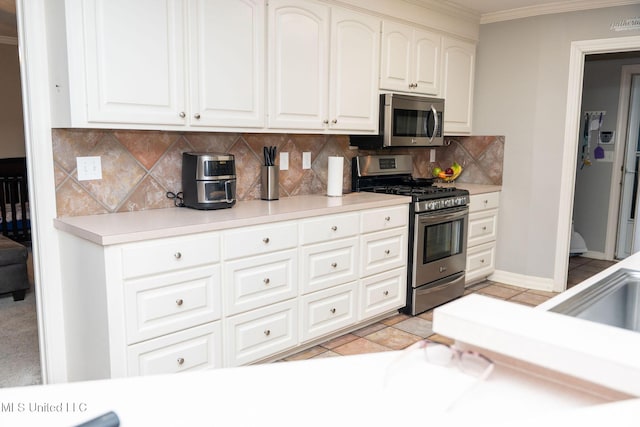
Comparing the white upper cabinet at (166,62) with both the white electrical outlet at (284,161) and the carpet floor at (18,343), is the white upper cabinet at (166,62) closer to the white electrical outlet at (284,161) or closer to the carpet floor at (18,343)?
the white electrical outlet at (284,161)

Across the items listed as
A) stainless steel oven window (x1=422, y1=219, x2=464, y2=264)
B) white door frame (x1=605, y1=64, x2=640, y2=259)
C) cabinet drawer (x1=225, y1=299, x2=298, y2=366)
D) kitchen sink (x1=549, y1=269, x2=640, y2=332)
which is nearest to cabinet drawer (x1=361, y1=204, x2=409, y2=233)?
stainless steel oven window (x1=422, y1=219, x2=464, y2=264)

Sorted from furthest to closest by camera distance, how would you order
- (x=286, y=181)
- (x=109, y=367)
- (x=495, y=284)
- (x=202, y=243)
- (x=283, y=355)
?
(x=495, y=284) → (x=286, y=181) → (x=283, y=355) → (x=202, y=243) → (x=109, y=367)

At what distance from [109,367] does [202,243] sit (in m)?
0.68

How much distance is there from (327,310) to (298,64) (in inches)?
60.4

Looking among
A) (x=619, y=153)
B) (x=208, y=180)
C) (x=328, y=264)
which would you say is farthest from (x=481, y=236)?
(x=208, y=180)

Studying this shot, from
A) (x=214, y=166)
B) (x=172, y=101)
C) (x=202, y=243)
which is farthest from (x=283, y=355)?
(x=172, y=101)

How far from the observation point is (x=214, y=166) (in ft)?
9.30

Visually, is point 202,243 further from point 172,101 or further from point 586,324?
point 586,324

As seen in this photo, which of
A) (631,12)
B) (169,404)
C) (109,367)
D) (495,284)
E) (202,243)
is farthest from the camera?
(495,284)

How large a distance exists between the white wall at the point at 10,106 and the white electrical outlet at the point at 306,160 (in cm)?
523

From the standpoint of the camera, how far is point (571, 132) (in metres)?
4.31

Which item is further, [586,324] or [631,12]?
[631,12]

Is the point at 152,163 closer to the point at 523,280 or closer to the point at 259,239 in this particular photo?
the point at 259,239

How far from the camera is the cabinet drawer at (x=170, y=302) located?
2.29 m
